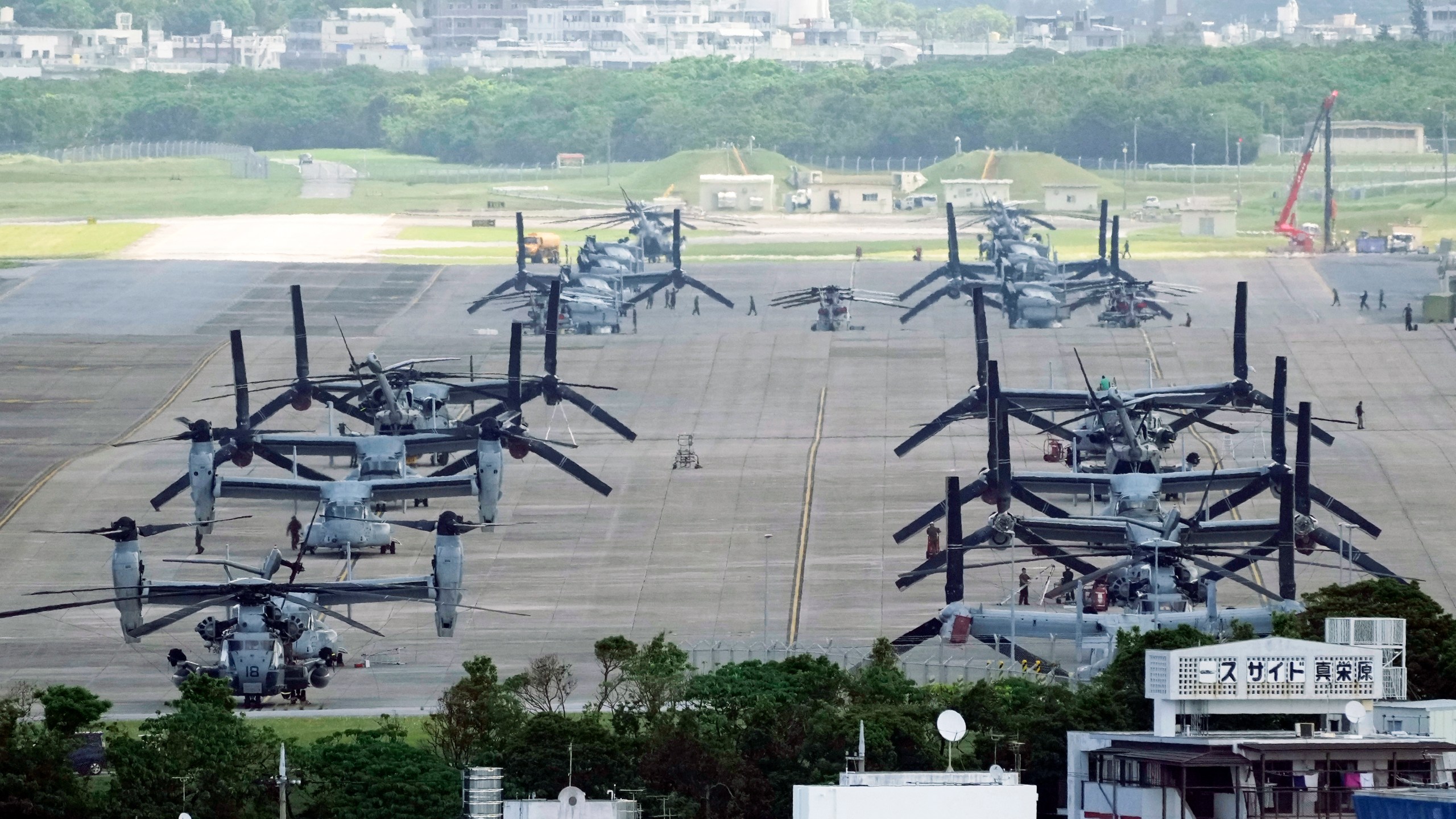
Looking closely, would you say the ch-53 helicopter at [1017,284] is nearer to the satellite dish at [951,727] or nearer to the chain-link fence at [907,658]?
the chain-link fence at [907,658]

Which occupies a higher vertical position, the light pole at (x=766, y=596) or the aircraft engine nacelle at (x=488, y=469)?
the aircraft engine nacelle at (x=488, y=469)

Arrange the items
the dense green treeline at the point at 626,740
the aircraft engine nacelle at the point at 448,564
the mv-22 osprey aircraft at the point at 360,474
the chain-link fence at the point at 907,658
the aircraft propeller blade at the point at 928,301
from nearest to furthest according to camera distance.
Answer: the dense green treeline at the point at 626,740 → the chain-link fence at the point at 907,658 → the aircraft engine nacelle at the point at 448,564 → the mv-22 osprey aircraft at the point at 360,474 → the aircraft propeller blade at the point at 928,301

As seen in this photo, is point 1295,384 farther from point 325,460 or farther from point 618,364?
point 325,460

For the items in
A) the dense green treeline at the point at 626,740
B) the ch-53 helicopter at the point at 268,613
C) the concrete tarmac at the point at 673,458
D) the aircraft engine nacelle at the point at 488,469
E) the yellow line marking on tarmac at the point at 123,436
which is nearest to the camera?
the dense green treeline at the point at 626,740

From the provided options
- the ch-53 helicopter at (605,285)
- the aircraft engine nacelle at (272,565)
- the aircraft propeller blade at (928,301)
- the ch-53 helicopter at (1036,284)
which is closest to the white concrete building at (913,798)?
the aircraft engine nacelle at (272,565)

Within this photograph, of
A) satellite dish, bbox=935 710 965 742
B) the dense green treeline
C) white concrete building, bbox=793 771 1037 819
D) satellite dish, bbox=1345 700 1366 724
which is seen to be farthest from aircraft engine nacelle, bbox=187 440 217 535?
satellite dish, bbox=1345 700 1366 724

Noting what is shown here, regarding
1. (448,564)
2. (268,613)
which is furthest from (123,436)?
(268,613)
